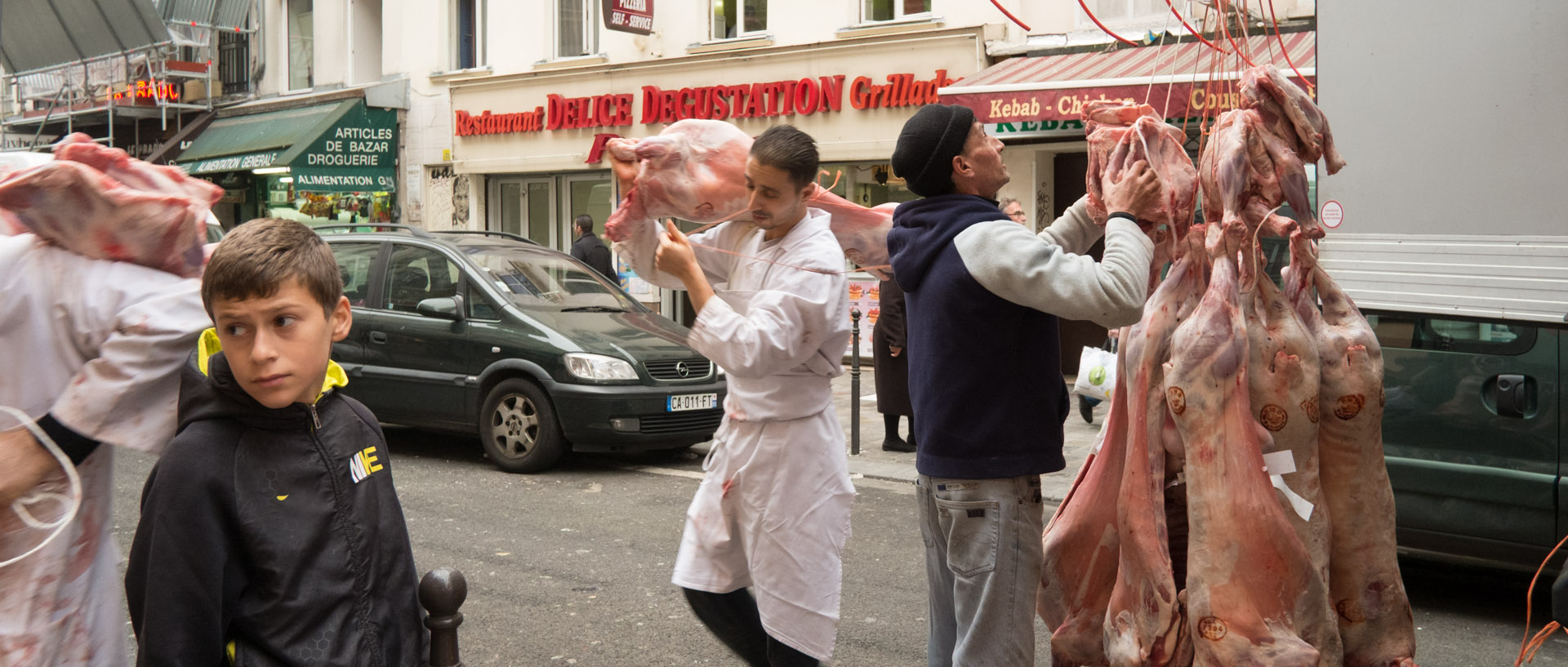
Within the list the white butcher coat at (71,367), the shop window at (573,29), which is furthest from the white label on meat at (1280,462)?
the shop window at (573,29)

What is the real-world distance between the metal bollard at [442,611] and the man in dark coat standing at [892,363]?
7.10 m

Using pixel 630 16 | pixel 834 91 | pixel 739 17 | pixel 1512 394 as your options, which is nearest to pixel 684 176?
pixel 1512 394


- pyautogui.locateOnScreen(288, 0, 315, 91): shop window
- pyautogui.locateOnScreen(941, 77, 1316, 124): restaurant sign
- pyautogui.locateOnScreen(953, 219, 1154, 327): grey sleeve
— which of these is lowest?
pyautogui.locateOnScreen(953, 219, 1154, 327): grey sleeve

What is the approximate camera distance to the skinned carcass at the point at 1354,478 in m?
3.35

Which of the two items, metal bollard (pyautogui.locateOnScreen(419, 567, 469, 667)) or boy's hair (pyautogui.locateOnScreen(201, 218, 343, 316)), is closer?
boy's hair (pyautogui.locateOnScreen(201, 218, 343, 316))

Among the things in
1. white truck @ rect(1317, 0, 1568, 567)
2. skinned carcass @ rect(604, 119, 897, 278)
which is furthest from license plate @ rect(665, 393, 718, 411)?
skinned carcass @ rect(604, 119, 897, 278)

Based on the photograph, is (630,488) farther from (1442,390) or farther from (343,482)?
(343,482)

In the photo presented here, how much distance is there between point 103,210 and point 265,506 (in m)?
0.66

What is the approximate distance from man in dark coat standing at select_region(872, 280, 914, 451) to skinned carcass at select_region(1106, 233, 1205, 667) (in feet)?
19.6

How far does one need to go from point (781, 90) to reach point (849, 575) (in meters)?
11.2

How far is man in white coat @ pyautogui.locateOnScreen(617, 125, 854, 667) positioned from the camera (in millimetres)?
3475

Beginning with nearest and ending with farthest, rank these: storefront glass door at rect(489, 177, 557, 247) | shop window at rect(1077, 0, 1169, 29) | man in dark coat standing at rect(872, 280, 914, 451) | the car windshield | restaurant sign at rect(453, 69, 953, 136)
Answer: man in dark coat standing at rect(872, 280, 914, 451)
the car windshield
shop window at rect(1077, 0, 1169, 29)
restaurant sign at rect(453, 69, 953, 136)
storefront glass door at rect(489, 177, 557, 247)

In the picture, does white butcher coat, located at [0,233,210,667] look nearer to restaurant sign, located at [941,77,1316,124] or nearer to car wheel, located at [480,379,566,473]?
car wheel, located at [480,379,566,473]

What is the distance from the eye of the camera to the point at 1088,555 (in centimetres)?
355
